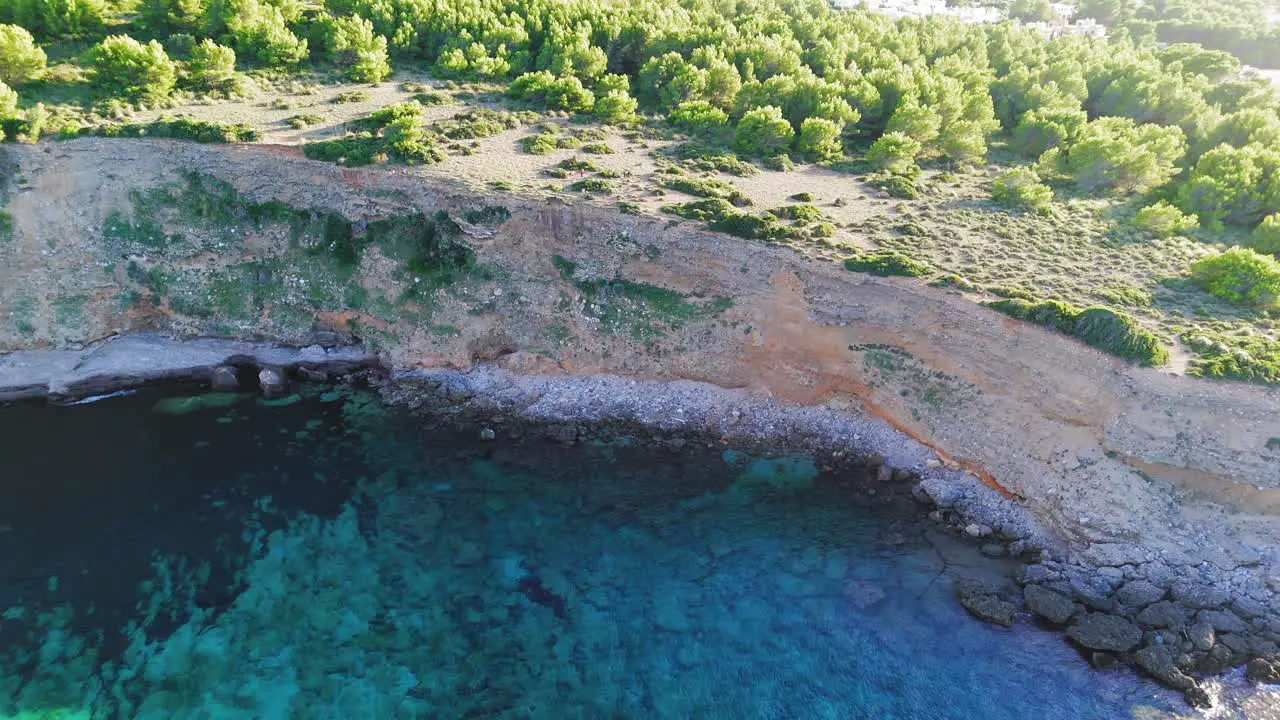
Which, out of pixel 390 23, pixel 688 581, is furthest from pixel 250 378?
pixel 390 23

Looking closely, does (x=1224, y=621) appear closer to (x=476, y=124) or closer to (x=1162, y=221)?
Result: (x=1162, y=221)

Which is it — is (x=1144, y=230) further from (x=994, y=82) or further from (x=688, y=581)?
(x=688, y=581)

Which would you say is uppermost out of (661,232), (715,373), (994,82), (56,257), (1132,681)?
(994,82)

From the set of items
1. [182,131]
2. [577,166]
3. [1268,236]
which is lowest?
[1268,236]

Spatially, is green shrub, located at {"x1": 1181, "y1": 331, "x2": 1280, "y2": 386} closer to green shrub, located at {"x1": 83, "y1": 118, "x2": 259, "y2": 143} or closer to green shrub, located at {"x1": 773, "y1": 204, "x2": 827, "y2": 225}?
green shrub, located at {"x1": 773, "y1": 204, "x2": 827, "y2": 225}

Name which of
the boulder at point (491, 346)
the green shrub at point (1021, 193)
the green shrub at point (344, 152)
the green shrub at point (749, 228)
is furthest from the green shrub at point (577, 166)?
the green shrub at point (1021, 193)

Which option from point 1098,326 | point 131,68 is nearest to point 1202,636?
point 1098,326
